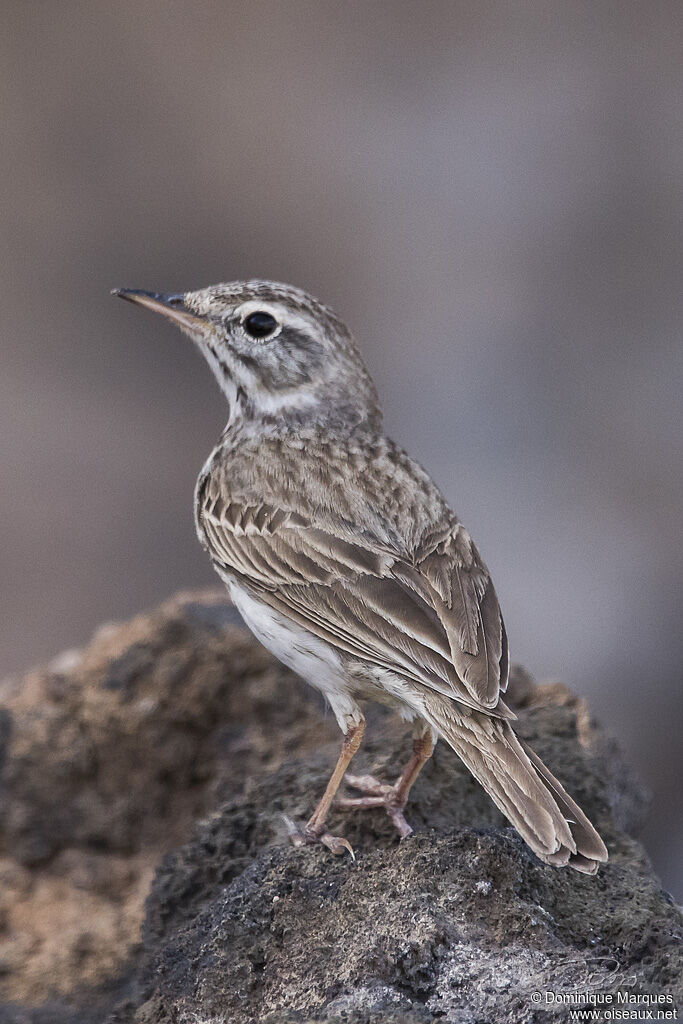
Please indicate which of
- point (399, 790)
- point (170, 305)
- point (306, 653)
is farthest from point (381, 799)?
point (170, 305)

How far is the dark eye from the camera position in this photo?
520 centimetres

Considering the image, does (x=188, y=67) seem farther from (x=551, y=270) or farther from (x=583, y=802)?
(x=583, y=802)

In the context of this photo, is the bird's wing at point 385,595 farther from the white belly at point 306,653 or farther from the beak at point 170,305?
the beak at point 170,305

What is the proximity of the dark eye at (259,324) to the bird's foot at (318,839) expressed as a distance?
1984 millimetres

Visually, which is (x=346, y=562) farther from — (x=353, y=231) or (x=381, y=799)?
(x=353, y=231)

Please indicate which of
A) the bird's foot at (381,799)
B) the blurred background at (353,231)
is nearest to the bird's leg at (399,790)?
the bird's foot at (381,799)

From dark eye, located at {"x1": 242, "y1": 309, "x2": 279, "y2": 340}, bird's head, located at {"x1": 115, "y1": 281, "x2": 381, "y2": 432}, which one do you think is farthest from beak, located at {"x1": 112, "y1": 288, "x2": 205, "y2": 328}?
dark eye, located at {"x1": 242, "y1": 309, "x2": 279, "y2": 340}

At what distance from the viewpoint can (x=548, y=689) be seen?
19.0 feet

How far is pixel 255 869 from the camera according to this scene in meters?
4.10

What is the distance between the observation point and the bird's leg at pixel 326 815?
4.28m

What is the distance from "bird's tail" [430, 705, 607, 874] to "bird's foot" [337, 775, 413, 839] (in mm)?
471

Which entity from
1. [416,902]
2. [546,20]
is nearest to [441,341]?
[546,20]

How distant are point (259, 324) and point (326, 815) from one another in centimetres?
199

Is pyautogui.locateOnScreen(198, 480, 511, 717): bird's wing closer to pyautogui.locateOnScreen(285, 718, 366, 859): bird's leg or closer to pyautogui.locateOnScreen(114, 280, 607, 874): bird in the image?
pyautogui.locateOnScreen(114, 280, 607, 874): bird
